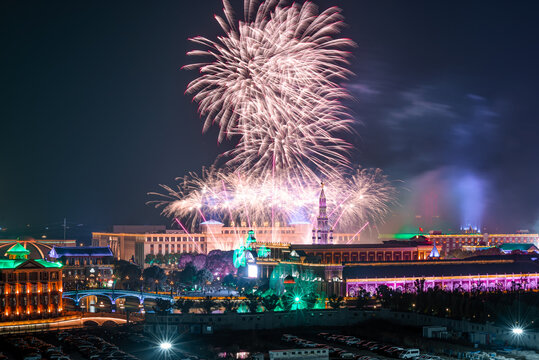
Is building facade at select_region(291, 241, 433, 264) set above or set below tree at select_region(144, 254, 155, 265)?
above

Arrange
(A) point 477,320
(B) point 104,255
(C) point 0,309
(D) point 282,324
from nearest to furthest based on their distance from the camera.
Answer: (A) point 477,320, (D) point 282,324, (C) point 0,309, (B) point 104,255

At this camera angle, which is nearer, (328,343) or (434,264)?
(328,343)

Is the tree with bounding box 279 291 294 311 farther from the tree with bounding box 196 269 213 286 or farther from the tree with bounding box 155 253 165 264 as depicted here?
the tree with bounding box 155 253 165 264

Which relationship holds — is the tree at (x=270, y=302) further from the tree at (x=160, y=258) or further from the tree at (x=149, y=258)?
the tree at (x=149, y=258)

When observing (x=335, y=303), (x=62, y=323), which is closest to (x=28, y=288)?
(x=62, y=323)

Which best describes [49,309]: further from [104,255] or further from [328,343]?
[104,255]

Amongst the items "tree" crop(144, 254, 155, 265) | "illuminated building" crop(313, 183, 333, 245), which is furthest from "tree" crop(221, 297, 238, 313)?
"tree" crop(144, 254, 155, 265)

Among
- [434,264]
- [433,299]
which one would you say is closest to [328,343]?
[433,299]

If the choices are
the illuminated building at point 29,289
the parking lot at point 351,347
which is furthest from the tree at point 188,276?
the parking lot at point 351,347
